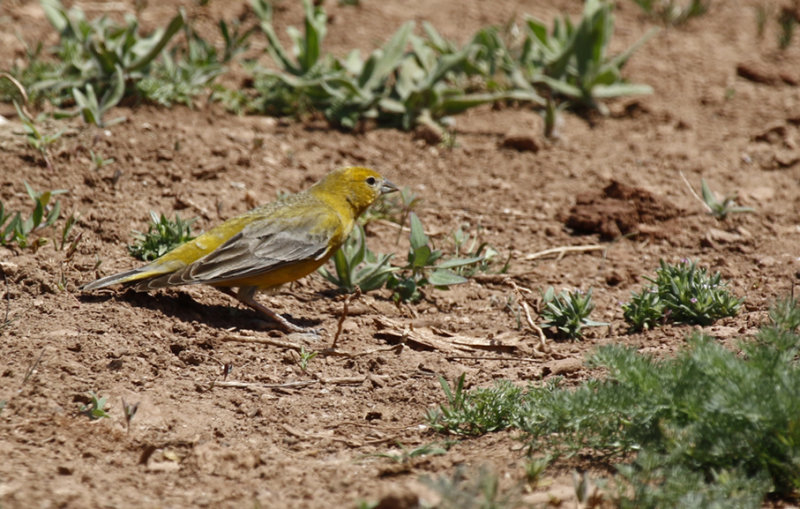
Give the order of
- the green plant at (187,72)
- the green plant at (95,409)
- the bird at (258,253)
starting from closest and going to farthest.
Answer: the green plant at (95,409) → the bird at (258,253) → the green plant at (187,72)

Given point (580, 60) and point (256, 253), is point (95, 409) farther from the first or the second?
point (580, 60)

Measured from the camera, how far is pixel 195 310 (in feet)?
19.8

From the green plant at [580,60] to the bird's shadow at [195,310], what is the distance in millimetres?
4154

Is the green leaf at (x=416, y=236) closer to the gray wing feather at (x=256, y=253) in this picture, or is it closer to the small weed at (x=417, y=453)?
the gray wing feather at (x=256, y=253)

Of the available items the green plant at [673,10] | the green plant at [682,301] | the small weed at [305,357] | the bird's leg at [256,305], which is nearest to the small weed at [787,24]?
the green plant at [673,10]

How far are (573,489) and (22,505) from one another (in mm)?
2136

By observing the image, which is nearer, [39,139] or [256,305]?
[256,305]

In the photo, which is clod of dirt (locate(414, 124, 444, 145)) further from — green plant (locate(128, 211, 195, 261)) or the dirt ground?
green plant (locate(128, 211, 195, 261))

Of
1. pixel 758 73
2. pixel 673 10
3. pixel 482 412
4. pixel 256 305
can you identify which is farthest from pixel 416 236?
pixel 673 10

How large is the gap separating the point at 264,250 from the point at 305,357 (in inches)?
38.0

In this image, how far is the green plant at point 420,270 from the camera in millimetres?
6281

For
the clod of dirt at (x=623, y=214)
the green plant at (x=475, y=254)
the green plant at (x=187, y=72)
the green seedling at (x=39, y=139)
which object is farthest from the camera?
the green plant at (x=187, y=72)

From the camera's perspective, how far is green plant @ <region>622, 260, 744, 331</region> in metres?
5.67

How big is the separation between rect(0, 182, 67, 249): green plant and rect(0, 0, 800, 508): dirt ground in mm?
112
